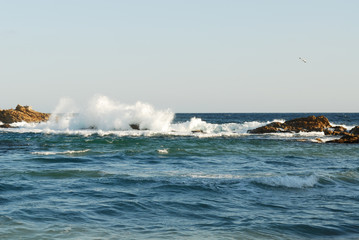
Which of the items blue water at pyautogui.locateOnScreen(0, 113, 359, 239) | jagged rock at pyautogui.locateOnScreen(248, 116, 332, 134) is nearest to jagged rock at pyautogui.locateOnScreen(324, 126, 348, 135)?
jagged rock at pyautogui.locateOnScreen(248, 116, 332, 134)

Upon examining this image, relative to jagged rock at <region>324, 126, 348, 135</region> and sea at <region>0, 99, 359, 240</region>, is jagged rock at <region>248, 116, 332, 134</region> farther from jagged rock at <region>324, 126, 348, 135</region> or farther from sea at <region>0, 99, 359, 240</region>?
sea at <region>0, 99, 359, 240</region>

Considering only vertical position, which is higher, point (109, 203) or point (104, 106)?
point (104, 106)

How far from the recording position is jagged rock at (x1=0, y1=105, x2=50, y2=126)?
5419 centimetres

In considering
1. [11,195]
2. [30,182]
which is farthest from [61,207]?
[30,182]

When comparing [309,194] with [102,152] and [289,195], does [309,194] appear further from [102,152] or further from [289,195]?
[102,152]

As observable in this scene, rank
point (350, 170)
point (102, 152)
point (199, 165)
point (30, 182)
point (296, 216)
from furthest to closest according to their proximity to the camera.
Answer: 1. point (102, 152)
2. point (199, 165)
3. point (350, 170)
4. point (30, 182)
5. point (296, 216)

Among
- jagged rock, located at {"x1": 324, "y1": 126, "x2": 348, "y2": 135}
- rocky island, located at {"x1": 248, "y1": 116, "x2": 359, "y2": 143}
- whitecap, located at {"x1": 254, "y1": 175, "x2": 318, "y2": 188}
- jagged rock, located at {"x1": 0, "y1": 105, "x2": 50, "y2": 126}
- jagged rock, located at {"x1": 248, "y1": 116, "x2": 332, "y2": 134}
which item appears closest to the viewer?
whitecap, located at {"x1": 254, "y1": 175, "x2": 318, "y2": 188}

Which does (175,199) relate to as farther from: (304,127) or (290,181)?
(304,127)

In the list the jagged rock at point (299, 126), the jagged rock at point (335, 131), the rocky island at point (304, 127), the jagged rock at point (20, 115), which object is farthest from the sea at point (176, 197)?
the jagged rock at point (20, 115)

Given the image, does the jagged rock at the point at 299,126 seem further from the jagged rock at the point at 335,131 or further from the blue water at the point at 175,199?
the blue water at the point at 175,199

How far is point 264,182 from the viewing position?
11656mm

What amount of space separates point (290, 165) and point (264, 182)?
5.01 metres

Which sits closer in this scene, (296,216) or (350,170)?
(296,216)

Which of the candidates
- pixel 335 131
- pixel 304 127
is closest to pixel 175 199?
pixel 335 131
